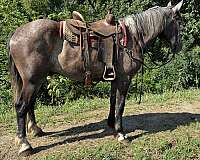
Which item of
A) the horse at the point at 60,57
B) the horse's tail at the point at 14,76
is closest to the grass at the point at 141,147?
the horse at the point at 60,57

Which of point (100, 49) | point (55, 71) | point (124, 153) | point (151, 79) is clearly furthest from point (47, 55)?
point (151, 79)

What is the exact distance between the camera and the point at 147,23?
6281mm

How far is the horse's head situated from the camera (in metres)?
6.44

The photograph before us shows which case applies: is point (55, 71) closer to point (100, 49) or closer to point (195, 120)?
point (100, 49)

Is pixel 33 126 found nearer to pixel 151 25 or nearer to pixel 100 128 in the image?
pixel 100 128

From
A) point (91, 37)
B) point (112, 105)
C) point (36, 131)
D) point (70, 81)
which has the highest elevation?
point (91, 37)

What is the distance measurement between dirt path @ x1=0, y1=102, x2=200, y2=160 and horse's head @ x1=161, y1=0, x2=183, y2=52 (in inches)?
55.3

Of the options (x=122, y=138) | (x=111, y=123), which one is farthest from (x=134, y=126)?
(x=122, y=138)

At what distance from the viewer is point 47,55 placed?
229 inches

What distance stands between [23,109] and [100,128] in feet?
5.22

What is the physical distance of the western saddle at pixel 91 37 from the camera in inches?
233

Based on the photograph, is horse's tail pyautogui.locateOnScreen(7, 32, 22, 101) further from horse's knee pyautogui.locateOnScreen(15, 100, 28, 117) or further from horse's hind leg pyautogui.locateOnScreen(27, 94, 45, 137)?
horse's hind leg pyautogui.locateOnScreen(27, 94, 45, 137)

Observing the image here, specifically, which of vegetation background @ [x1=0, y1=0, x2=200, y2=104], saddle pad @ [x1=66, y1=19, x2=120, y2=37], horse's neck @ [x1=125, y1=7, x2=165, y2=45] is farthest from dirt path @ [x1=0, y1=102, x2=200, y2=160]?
vegetation background @ [x1=0, y1=0, x2=200, y2=104]

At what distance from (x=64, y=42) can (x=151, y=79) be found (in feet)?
20.0
